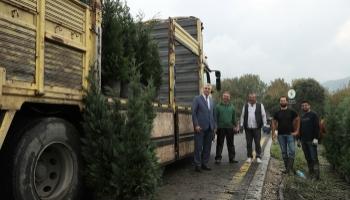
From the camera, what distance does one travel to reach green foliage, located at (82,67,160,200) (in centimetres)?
525

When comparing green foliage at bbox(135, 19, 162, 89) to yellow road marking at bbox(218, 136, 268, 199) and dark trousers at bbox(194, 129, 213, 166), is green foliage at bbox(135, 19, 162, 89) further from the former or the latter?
dark trousers at bbox(194, 129, 213, 166)

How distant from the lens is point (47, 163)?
4992mm

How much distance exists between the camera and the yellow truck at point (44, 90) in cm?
417

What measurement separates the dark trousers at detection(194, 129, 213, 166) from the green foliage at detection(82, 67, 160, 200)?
3964 mm

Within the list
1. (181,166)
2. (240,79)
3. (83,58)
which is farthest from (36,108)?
(240,79)

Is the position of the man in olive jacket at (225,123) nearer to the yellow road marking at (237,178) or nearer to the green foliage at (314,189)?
the yellow road marking at (237,178)

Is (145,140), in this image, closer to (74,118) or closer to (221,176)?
(74,118)

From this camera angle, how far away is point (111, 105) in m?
5.48

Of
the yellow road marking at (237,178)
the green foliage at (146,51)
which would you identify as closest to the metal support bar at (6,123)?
the green foliage at (146,51)

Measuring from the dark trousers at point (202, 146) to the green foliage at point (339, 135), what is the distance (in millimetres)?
3417

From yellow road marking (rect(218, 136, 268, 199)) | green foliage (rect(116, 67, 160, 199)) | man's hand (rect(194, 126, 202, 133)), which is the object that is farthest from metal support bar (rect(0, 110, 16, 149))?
man's hand (rect(194, 126, 202, 133))

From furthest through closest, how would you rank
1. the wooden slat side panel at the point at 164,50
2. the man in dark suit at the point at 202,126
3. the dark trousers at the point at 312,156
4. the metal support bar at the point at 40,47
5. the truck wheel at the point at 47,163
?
the dark trousers at the point at 312,156
the man in dark suit at the point at 202,126
the wooden slat side panel at the point at 164,50
the metal support bar at the point at 40,47
the truck wheel at the point at 47,163

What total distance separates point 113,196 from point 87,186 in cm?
36

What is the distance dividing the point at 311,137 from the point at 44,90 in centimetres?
756
